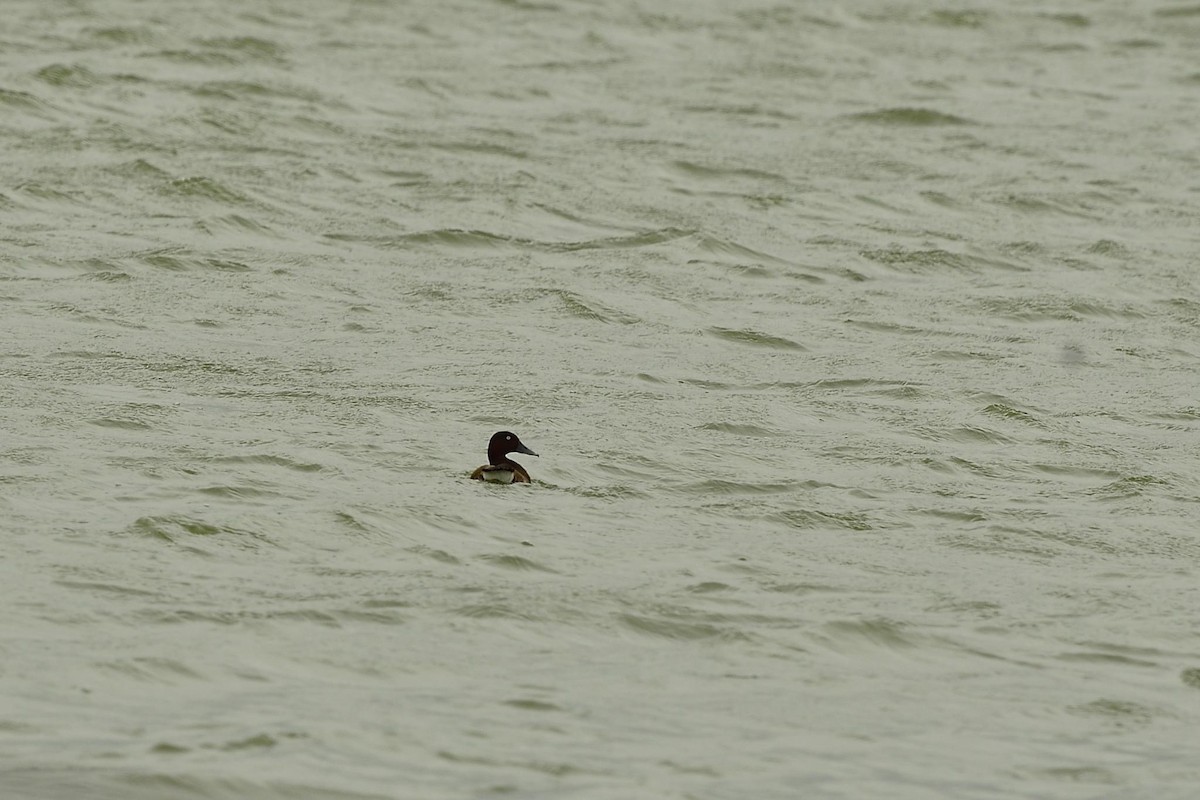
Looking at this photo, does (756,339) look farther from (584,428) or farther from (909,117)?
(909,117)

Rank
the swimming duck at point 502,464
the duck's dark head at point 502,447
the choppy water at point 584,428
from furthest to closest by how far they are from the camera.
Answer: the duck's dark head at point 502,447
the swimming duck at point 502,464
the choppy water at point 584,428

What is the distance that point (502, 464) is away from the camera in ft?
32.3

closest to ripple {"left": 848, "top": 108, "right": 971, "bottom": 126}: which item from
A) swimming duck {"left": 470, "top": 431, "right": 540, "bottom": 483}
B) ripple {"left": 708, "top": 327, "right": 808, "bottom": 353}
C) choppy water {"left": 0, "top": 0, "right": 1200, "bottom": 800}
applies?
choppy water {"left": 0, "top": 0, "right": 1200, "bottom": 800}

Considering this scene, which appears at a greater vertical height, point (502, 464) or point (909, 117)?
point (909, 117)

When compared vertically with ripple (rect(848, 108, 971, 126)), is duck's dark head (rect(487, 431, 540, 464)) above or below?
below

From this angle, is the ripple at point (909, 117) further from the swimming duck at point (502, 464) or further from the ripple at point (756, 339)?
the swimming duck at point (502, 464)

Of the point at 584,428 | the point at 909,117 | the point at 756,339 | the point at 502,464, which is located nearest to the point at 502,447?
the point at 502,464

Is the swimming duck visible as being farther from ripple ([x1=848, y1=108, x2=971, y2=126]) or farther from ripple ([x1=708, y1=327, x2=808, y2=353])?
ripple ([x1=848, y1=108, x2=971, y2=126])

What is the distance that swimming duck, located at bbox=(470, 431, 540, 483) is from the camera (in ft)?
31.9

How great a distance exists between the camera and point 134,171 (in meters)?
16.8

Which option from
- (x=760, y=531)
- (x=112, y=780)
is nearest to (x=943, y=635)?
(x=760, y=531)

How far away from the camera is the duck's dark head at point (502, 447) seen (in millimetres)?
9859

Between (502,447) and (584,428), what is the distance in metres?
1.13

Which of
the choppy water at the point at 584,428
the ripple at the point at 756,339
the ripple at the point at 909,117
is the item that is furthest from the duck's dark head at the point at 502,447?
the ripple at the point at 909,117
